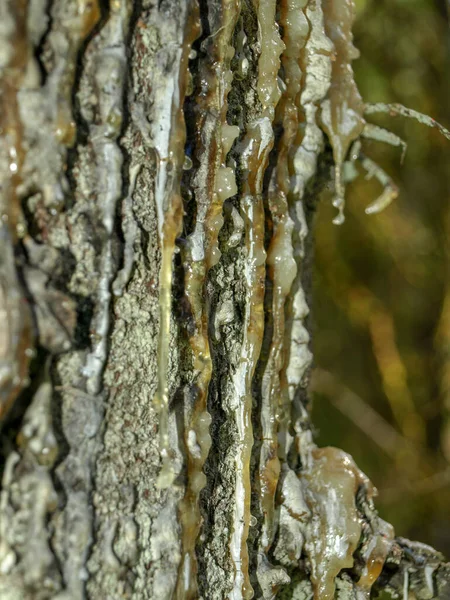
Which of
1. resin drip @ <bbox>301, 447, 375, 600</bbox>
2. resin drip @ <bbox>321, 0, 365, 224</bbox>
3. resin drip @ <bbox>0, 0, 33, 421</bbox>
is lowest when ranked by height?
resin drip @ <bbox>301, 447, 375, 600</bbox>

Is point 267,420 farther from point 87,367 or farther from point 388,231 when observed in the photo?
point 388,231

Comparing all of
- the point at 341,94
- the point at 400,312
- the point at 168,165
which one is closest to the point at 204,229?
the point at 168,165

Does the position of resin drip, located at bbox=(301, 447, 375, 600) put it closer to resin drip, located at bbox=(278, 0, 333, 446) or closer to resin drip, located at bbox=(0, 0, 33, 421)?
resin drip, located at bbox=(278, 0, 333, 446)

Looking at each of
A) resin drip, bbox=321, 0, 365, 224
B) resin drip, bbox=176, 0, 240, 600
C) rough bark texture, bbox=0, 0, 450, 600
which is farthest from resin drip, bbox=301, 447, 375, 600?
resin drip, bbox=321, 0, 365, 224

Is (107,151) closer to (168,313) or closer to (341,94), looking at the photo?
(168,313)

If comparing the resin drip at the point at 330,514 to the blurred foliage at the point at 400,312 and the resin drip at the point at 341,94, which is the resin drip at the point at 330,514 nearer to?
the resin drip at the point at 341,94

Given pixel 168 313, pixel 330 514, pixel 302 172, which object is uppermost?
pixel 302 172
